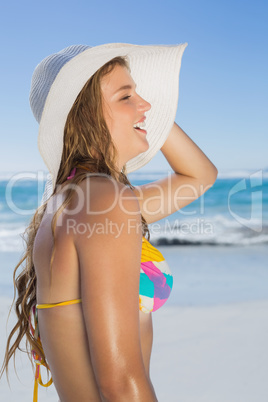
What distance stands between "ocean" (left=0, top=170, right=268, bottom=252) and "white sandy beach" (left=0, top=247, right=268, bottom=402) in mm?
3235

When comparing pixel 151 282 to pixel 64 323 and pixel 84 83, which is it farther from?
pixel 84 83

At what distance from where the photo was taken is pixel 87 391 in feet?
3.21

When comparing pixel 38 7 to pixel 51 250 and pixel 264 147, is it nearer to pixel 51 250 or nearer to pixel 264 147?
pixel 264 147

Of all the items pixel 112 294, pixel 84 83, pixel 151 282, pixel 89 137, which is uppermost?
pixel 84 83

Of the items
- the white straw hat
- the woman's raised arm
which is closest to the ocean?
the white straw hat

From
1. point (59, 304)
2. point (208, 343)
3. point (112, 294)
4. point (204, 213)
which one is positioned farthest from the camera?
point (204, 213)

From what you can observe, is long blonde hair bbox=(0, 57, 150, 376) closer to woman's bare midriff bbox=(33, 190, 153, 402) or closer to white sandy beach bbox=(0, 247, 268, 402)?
woman's bare midriff bbox=(33, 190, 153, 402)

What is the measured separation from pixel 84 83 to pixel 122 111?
11 cm

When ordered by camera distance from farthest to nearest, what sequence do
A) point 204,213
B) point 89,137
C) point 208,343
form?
point 204,213
point 208,343
point 89,137

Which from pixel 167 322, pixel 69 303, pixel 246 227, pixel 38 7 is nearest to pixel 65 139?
pixel 69 303

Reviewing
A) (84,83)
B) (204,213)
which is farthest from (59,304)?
(204,213)

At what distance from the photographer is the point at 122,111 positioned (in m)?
1.17

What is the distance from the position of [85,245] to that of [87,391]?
312 millimetres

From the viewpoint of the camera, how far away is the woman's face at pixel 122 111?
117 centimetres
